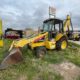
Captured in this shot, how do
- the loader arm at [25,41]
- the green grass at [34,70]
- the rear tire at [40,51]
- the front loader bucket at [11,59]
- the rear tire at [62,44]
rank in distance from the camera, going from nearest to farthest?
the green grass at [34,70]
the front loader bucket at [11,59]
the loader arm at [25,41]
the rear tire at [40,51]
the rear tire at [62,44]

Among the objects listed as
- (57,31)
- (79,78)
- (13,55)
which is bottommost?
(79,78)

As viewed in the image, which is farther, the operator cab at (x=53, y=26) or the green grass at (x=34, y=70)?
the operator cab at (x=53, y=26)

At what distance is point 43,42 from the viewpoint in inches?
532

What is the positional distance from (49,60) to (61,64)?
0.71 m

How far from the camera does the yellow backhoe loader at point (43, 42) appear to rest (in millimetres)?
10496

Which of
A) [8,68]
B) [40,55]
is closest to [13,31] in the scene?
[40,55]

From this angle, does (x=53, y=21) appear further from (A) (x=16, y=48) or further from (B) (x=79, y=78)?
(B) (x=79, y=78)

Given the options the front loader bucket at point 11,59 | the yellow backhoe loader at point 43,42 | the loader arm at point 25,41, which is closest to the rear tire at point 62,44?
the yellow backhoe loader at point 43,42

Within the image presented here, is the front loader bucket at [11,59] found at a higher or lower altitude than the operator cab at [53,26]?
lower

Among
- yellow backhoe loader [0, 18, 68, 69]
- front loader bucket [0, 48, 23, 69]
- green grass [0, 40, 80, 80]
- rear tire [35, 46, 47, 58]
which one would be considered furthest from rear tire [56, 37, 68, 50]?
front loader bucket [0, 48, 23, 69]

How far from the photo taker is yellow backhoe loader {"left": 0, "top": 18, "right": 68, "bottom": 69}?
34.4 ft

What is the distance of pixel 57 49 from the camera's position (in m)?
14.4

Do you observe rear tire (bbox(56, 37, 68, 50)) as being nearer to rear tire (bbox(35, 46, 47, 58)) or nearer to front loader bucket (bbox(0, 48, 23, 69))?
rear tire (bbox(35, 46, 47, 58))

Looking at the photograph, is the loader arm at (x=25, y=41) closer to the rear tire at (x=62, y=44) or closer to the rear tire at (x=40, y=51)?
the rear tire at (x=40, y=51)
